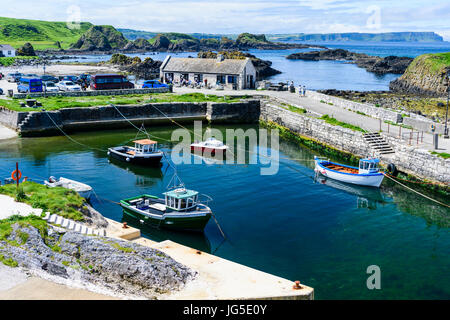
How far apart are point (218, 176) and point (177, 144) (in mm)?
10977

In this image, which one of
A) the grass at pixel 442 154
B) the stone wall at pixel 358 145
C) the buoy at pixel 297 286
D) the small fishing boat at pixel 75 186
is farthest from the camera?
the stone wall at pixel 358 145

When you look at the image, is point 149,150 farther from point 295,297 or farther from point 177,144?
point 295,297

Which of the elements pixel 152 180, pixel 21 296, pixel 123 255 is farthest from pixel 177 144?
pixel 21 296

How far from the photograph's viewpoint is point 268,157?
123 ft

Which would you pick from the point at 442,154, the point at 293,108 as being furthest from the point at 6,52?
the point at 442,154

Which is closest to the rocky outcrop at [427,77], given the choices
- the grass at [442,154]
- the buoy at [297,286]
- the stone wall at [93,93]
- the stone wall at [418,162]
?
the stone wall at [93,93]

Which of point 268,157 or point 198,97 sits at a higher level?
point 198,97

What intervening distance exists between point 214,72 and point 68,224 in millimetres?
42151

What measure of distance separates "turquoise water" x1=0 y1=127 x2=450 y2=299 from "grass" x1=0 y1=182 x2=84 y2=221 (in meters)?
3.22

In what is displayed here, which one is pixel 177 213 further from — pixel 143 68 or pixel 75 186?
pixel 143 68

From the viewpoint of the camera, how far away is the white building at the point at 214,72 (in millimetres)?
57938

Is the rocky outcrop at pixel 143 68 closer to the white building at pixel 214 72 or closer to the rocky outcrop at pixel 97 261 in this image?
the white building at pixel 214 72

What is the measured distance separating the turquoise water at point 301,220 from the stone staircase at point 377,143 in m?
3.46

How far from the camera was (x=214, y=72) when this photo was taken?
59.0m
